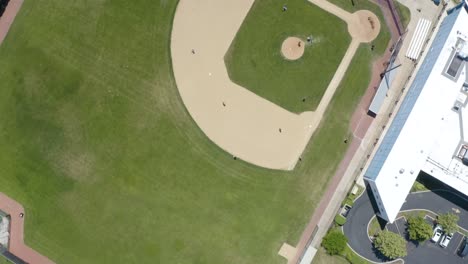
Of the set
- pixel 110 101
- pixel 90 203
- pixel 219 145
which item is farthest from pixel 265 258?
pixel 110 101

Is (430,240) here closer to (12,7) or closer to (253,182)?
(253,182)

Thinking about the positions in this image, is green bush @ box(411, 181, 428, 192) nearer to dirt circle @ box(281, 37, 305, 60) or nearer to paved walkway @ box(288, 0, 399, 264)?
paved walkway @ box(288, 0, 399, 264)

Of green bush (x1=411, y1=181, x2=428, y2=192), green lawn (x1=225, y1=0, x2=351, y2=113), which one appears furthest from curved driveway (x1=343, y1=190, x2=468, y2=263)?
green lawn (x1=225, y1=0, x2=351, y2=113)

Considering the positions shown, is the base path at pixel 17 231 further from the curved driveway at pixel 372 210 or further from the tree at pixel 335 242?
the curved driveway at pixel 372 210

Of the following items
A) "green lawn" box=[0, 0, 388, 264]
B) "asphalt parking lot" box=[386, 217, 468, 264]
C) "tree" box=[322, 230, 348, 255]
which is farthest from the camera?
"asphalt parking lot" box=[386, 217, 468, 264]

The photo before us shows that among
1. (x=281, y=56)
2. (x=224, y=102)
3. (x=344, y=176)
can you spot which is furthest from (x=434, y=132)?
(x=224, y=102)

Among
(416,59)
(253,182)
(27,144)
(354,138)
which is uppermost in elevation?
(416,59)
